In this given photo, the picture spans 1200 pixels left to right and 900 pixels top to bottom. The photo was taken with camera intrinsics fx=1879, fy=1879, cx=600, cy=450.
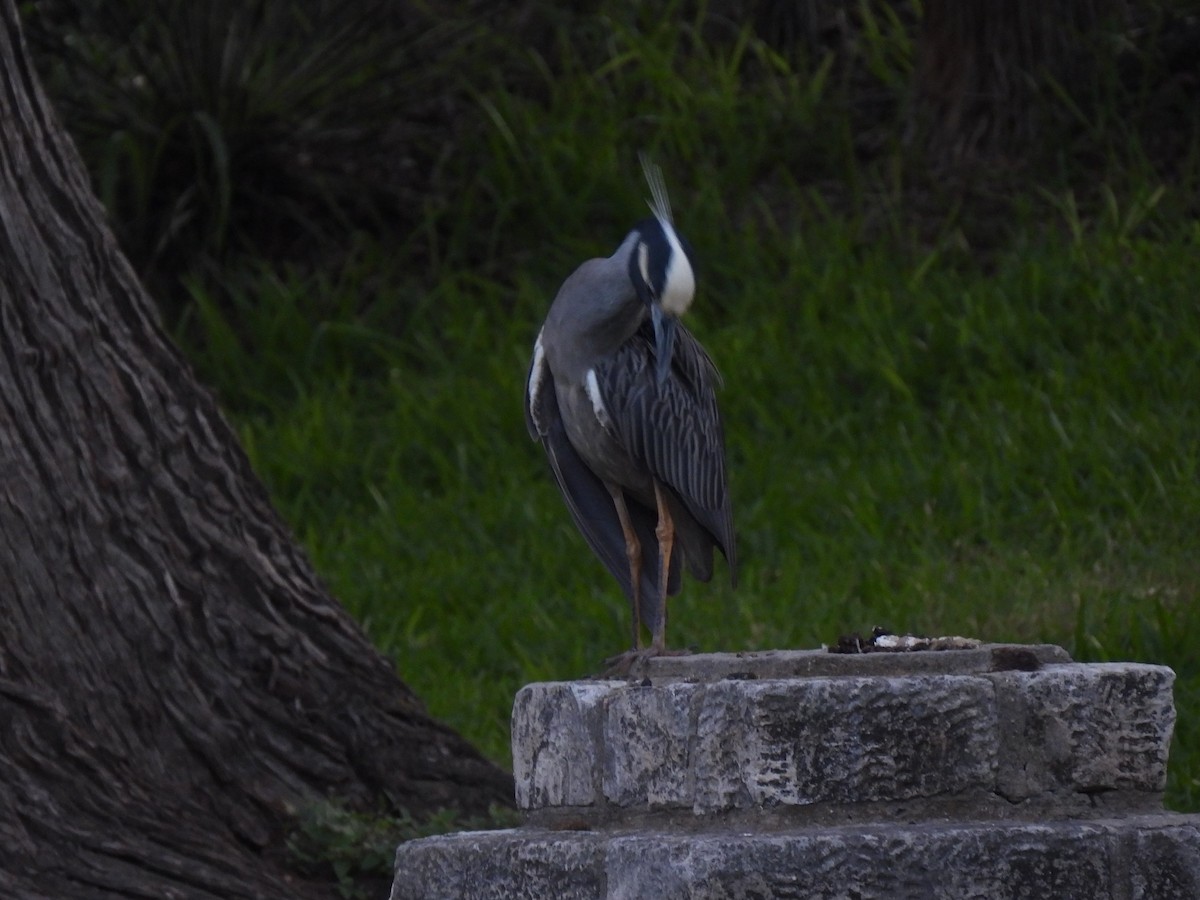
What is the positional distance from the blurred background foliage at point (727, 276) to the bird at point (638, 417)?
1.59 m

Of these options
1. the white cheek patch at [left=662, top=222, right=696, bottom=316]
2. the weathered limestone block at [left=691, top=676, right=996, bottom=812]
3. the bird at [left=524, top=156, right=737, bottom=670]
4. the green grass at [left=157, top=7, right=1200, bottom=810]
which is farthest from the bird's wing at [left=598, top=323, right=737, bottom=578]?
the green grass at [left=157, top=7, right=1200, bottom=810]

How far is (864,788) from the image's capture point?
10.1 feet

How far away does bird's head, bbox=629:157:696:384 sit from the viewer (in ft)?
12.0

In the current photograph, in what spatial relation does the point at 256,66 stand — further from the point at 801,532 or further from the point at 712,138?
the point at 801,532

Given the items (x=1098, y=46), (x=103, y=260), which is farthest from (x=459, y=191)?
(x=103, y=260)

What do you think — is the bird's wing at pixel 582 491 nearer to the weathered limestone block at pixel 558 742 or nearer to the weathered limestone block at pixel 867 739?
the weathered limestone block at pixel 558 742

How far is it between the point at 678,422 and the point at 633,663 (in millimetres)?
590

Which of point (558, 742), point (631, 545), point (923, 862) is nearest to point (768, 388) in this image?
point (631, 545)

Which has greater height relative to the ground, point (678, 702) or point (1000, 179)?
point (1000, 179)

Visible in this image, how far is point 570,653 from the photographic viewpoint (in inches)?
239

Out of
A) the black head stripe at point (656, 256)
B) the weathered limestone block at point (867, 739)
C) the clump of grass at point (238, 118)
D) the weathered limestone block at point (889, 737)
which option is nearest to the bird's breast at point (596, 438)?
the black head stripe at point (656, 256)

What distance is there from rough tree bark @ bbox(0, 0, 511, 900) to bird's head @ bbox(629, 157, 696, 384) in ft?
4.63

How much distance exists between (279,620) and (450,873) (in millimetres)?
1474

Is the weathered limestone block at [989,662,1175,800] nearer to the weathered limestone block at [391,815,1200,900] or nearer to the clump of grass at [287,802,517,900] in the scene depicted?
the weathered limestone block at [391,815,1200,900]
